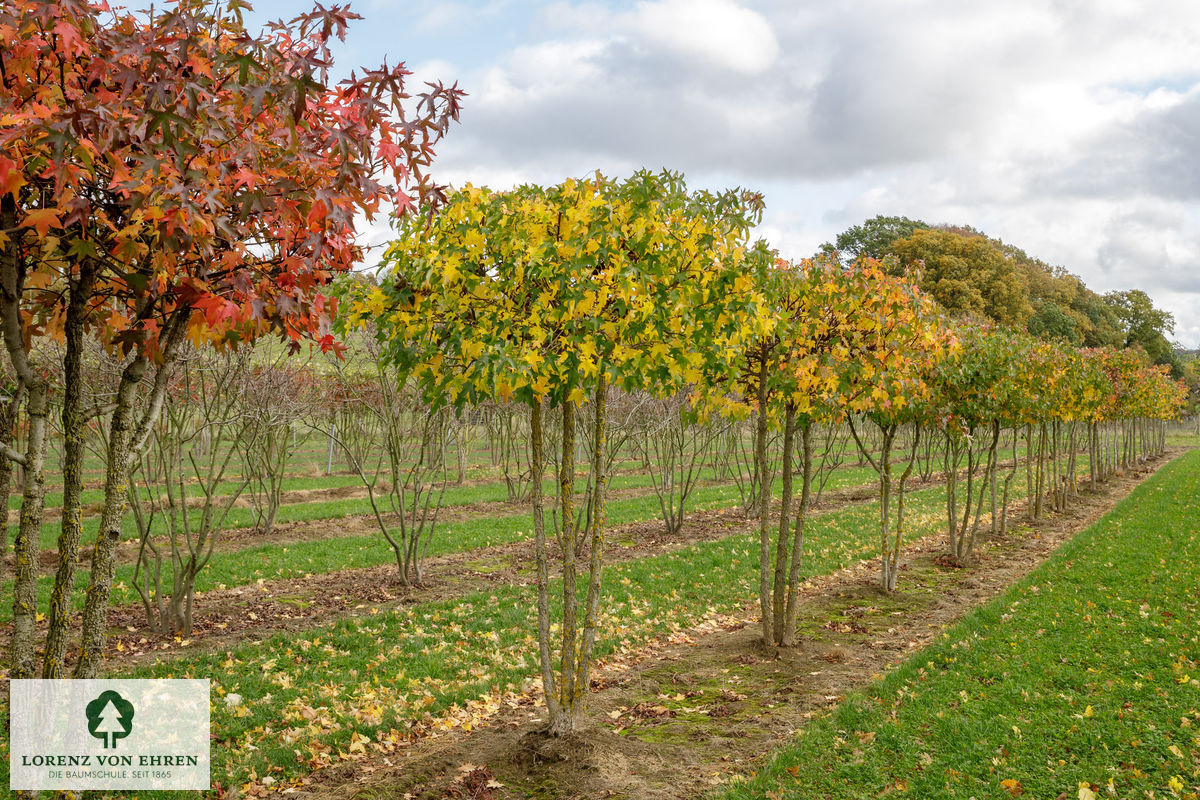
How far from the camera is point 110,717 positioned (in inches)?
196

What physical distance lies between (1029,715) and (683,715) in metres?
2.63

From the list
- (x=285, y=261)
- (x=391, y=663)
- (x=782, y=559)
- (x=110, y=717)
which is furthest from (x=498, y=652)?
(x=285, y=261)

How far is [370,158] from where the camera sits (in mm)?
3184

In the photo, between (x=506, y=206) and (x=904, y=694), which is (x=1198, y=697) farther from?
(x=506, y=206)

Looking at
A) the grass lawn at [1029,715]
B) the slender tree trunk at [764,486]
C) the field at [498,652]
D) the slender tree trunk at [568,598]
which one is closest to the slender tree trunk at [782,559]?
the slender tree trunk at [764,486]

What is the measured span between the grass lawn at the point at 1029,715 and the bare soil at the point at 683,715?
14.6 inches

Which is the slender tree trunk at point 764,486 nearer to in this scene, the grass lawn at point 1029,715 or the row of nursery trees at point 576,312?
the row of nursery trees at point 576,312

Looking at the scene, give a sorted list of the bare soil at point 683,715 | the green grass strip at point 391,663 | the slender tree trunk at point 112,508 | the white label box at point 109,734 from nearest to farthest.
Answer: the slender tree trunk at point 112,508
the white label box at point 109,734
the bare soil at point 683,715
the green grass strip at point 391,663

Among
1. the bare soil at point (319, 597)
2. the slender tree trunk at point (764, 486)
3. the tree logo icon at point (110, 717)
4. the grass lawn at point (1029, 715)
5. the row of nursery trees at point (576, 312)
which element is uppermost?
the row of nursery trees at point (576, 312)

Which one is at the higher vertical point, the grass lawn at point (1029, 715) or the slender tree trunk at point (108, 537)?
the slender tree trunk at point (108, 537)

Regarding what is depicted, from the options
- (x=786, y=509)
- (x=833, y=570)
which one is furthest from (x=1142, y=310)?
(x=786, y=509)

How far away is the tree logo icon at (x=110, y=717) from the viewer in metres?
4.57

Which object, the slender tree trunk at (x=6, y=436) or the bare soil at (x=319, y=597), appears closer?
the slender tree trunk at (x=6, y=436)

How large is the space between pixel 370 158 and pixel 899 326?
5.83 metres
